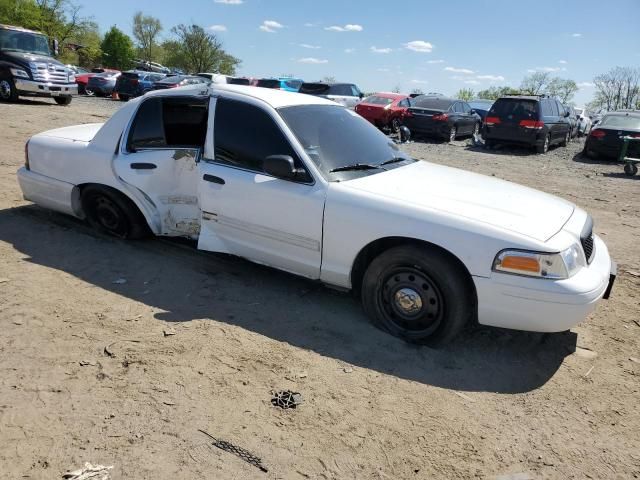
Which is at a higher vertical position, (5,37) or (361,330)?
(5,37)

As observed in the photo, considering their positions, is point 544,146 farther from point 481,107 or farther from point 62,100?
point 62,100

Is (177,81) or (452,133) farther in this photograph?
(177,81)

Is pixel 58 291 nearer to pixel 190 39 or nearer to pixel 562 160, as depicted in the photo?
pixel 562 160

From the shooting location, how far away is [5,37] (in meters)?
17.8

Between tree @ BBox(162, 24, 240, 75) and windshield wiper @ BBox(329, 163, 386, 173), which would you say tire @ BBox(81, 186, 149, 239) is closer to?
windshield wiper @ BBox(329, 163, 386, 173)

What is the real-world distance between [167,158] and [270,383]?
2474 mm

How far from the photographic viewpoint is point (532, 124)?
48.8 ft

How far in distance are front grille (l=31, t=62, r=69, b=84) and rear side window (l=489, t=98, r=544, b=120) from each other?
597 inches

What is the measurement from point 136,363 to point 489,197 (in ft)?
9.05

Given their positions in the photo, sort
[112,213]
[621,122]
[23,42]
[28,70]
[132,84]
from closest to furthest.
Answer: [112,213]
[621,122]
[28,70]
[23,42]
[132,84]

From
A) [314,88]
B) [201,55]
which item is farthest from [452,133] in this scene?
[201,55]

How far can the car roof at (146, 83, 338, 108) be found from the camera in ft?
13.7

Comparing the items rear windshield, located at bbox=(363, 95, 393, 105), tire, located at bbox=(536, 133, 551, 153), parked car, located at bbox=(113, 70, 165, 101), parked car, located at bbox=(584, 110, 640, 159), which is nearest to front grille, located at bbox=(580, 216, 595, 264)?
parked car, located at bbox=(584, 110, 640, 159)

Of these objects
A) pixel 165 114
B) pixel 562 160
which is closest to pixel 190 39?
pixel 562 160
